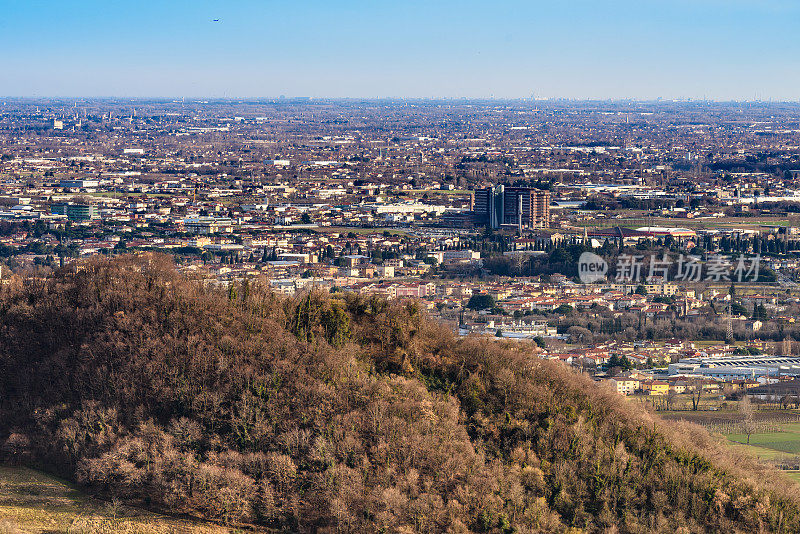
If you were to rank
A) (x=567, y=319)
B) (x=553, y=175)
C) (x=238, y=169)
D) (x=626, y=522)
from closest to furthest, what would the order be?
(x=626, y=522), (x=567, y=319), (x=553, y=175), (x=238, y=169)

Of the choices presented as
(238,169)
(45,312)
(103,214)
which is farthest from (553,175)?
(45,312)

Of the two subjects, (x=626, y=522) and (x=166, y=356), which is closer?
(x=626, y=522)

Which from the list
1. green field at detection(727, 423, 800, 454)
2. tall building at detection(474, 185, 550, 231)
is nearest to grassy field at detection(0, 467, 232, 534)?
green field at detection(727, 423, 800, 454)

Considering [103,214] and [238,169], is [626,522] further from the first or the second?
[238,169]

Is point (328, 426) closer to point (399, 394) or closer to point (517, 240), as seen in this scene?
point (399, 394)

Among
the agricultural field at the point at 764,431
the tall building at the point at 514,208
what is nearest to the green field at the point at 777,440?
the agricultural field at the point at 764,431

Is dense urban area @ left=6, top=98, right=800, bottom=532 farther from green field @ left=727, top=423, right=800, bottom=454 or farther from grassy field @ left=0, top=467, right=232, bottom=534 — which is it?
grassy field @ left=0, top=467, right=232, bottom=534
